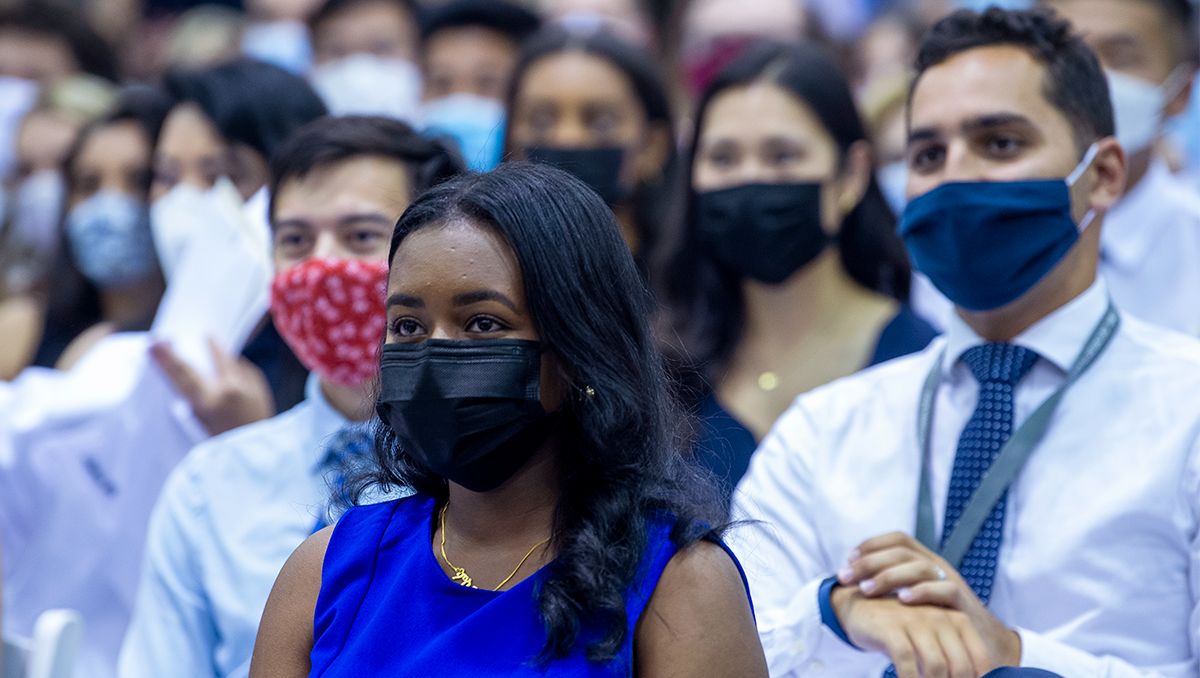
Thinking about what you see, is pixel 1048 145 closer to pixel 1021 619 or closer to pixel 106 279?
pixel 1021 619

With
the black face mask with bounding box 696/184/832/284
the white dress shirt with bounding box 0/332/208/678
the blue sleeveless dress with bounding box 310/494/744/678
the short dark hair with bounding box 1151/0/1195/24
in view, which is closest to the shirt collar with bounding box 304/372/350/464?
the white dress shirt with bounding box 0/332/208/678

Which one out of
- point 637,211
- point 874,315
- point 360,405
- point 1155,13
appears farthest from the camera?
point 637,211

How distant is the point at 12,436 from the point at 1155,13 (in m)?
3.62

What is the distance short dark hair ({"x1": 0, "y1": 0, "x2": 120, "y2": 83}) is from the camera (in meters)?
6.07

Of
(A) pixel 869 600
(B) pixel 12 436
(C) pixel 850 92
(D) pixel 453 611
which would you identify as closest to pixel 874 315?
(C) pixel 850 92

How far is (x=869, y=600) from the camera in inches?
78.4

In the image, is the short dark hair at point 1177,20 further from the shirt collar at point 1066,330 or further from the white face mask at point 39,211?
the white face mask at point 39,211

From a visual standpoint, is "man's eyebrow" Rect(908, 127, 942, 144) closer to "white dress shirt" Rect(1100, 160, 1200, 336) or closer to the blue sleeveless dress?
the blue sleeveless dress

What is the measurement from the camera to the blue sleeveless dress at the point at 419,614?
1.62m

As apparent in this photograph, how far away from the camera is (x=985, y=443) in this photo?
2.31 m

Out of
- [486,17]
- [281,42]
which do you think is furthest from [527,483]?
[281,42]

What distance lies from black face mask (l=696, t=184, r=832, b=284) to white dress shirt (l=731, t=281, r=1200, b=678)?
0.84m

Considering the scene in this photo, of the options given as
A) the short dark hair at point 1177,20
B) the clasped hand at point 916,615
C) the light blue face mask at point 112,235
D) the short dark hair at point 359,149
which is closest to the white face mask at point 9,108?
the light blue face mask at point 112,235

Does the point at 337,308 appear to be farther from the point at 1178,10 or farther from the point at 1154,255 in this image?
the point at 1178,10
